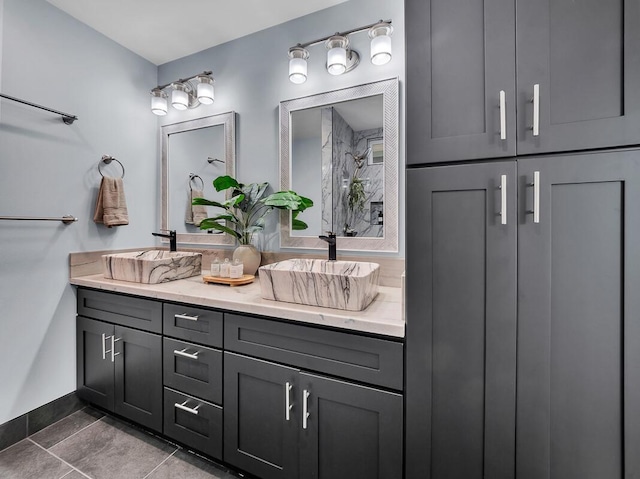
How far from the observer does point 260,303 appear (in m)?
1.35

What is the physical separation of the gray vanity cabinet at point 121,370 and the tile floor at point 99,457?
0.12m

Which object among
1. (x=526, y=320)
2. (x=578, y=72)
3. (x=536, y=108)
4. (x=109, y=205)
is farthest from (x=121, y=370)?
(x=578, y=72)

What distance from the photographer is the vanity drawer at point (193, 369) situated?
4.77 feet

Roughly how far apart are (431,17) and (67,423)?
285cm

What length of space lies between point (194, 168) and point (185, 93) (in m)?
0.54

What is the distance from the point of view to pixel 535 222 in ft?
3.04

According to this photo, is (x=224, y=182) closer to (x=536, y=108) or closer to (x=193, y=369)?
(x=193, y=369)

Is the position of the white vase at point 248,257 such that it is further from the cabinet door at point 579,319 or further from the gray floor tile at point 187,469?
the cabinet door at point 579,319

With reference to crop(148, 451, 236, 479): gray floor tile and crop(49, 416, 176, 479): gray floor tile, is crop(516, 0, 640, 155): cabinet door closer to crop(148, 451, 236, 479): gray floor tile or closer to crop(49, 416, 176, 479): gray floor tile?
crop(148, 451, 236, 479): gray floor tile

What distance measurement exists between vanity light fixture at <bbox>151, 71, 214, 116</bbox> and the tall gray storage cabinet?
1577 mm

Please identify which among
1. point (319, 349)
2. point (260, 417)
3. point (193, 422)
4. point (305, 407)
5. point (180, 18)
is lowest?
point (193, 422)

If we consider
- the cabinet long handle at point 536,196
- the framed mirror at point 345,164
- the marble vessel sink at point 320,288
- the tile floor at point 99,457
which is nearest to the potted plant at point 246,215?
the framed mirror at point 345,164

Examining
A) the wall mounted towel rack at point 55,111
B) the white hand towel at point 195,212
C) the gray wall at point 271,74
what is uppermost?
the gray wall at point 271,74

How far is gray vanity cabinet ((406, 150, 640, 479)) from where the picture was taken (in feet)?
2.82
